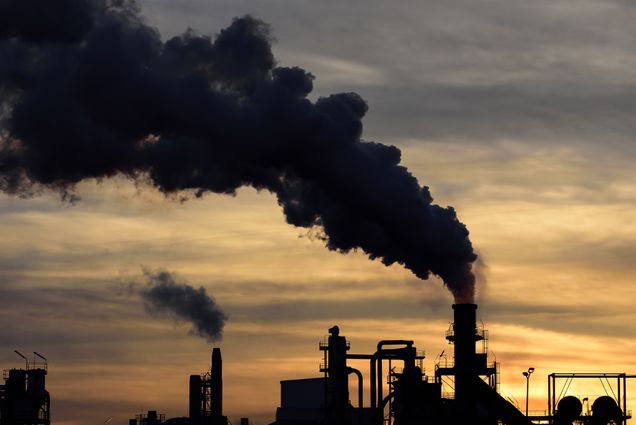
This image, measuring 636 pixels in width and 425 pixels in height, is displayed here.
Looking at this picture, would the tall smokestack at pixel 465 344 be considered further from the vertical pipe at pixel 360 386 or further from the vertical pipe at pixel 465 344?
the vertical pipe at pixel 360 386

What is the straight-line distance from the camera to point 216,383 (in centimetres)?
13062

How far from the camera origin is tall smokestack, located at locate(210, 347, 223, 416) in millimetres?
130250

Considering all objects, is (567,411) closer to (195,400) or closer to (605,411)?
(605,411)

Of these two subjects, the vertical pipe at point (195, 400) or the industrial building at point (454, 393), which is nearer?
the industrial building at point (454, 393)

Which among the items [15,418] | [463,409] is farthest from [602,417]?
[15,418]

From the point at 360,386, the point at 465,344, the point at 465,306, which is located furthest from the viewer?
the point at 360,386

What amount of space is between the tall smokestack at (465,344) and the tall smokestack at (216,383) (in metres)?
53.1

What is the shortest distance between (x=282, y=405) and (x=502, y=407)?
9092cm

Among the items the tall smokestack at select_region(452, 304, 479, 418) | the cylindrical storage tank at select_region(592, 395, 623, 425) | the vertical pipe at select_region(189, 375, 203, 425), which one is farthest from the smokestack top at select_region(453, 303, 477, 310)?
the vertical pipe at select_region(189, 375, 203, 425)

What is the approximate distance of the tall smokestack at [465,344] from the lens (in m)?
77.9

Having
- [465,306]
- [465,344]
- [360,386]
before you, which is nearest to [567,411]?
[465,344]

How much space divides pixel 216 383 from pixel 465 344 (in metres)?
55.9

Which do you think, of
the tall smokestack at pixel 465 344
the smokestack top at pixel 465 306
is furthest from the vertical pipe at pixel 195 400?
the smokestack top at pixel 465 306

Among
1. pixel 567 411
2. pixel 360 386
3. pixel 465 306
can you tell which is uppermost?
pixel 465 306
